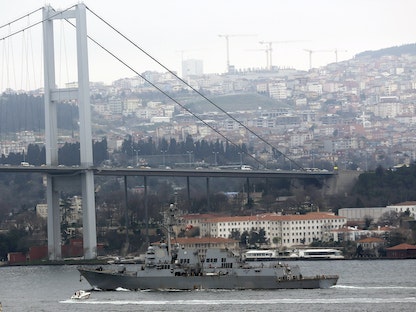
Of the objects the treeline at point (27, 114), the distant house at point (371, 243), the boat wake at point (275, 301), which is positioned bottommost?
the boat wake at point (275, 301)

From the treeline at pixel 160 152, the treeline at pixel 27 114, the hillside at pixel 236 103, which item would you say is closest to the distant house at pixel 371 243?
the treeline at pixel 160 152

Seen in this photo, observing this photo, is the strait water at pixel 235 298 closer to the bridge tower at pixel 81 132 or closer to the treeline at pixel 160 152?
the bridge tower at pixel 81 132

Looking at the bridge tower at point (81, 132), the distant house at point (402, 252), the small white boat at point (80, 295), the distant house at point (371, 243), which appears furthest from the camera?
Answer: the distant house at point (371, 243)

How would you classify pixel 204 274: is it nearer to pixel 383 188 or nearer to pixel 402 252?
pixel 402 252

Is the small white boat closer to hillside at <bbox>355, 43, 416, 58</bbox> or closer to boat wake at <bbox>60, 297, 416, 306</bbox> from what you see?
boat wake at <bbox>60, 297, 416, 306</bbox>

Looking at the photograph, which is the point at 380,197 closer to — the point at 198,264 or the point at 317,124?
the point at 198,264

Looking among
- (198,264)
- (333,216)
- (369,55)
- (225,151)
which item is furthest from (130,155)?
(369,55)

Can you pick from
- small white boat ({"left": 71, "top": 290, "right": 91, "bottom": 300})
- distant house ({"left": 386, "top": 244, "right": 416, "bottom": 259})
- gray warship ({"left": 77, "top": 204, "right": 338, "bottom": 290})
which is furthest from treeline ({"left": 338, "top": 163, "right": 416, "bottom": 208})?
small white boat ({"left": 71, "top": 290, "right": 91, "bottom": 300})
